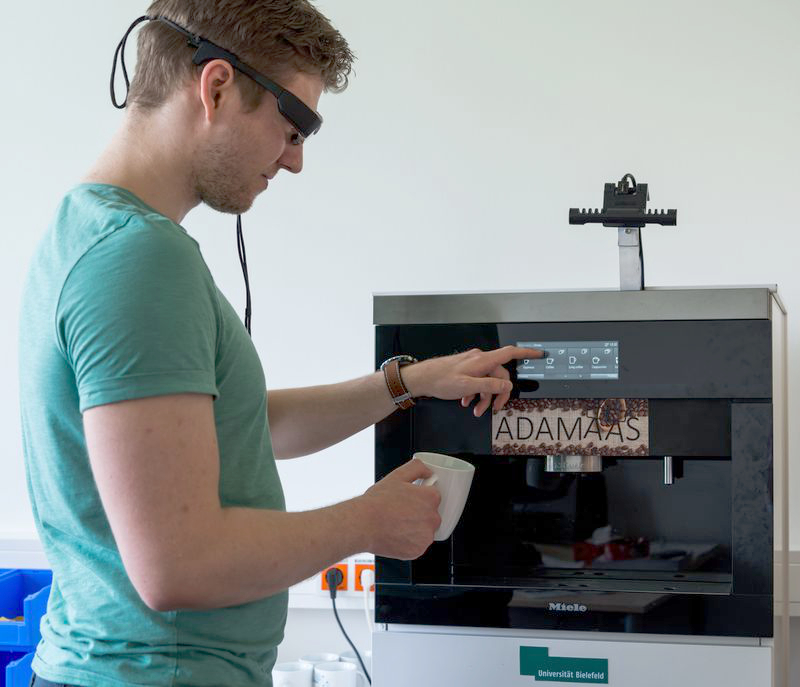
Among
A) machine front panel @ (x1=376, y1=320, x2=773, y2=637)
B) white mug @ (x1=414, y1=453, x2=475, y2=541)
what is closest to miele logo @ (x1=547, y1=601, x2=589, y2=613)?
machine front panel @ (x1=376, y1=320, x2=773, y2=637)

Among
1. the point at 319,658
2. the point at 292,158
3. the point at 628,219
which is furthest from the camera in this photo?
the point at 319,658

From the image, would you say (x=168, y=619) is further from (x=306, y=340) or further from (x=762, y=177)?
(x=762, y=177)

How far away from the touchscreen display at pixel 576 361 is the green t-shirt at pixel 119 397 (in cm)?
39

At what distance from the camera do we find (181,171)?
0.92 meters

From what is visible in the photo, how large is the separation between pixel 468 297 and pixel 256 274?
0.84 m

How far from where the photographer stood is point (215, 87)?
90 cm

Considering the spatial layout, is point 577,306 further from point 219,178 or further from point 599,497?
point 219,178

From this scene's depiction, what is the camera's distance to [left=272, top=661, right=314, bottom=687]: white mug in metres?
1.71

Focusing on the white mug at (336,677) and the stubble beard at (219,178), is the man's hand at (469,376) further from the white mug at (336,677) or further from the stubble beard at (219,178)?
the white mug at (336,677)

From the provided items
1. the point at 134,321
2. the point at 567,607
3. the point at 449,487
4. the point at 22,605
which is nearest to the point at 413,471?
the point at 449,487

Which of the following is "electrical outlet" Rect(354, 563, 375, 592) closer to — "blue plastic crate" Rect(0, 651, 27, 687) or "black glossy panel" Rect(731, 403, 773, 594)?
"blue plastic crate" Rect(0, 651, 27, 687)

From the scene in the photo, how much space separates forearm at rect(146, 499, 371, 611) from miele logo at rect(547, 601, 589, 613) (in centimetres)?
38

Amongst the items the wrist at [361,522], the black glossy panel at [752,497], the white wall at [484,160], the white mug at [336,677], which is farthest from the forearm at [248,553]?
the white wall at [484,160]

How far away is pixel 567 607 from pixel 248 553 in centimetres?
51
